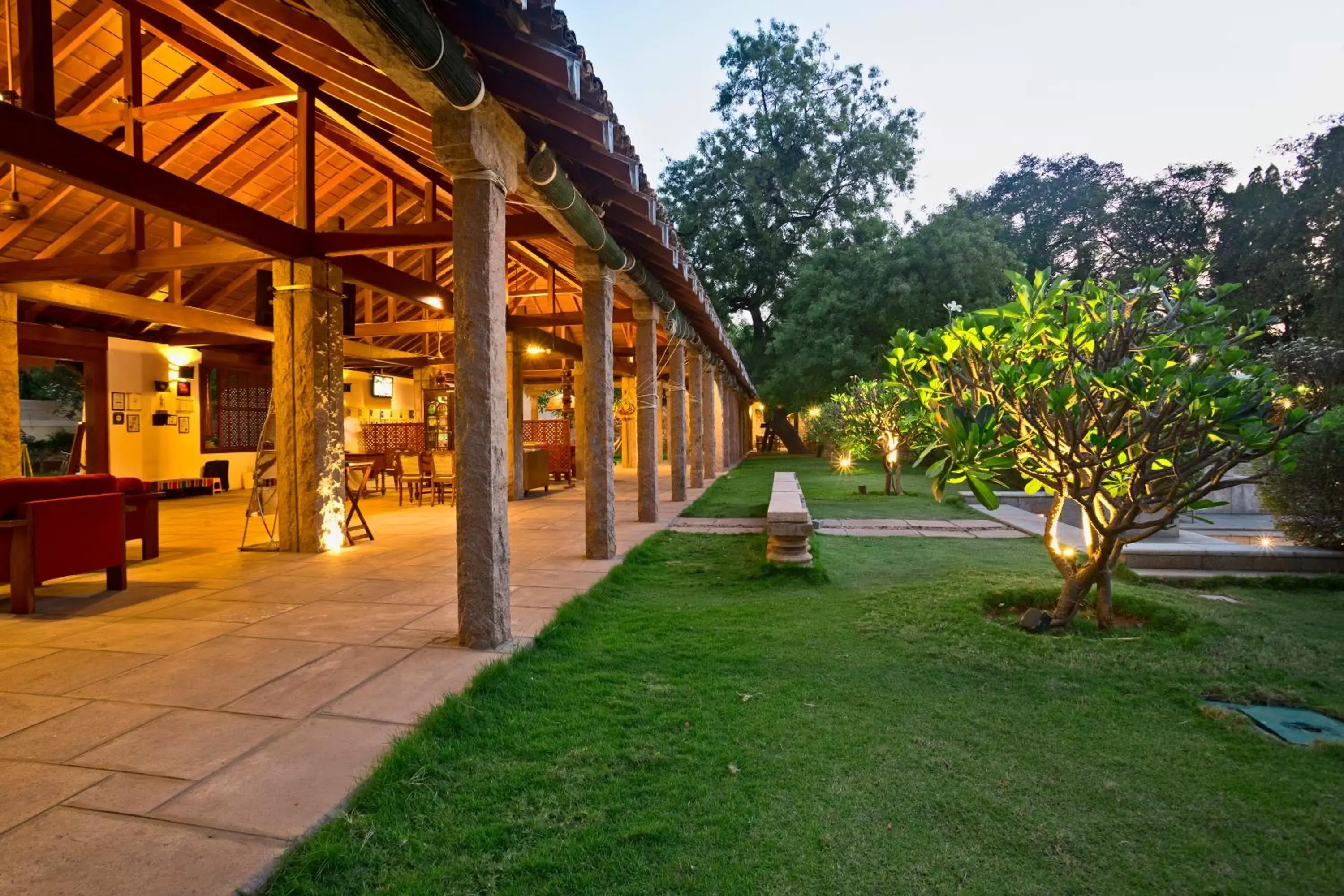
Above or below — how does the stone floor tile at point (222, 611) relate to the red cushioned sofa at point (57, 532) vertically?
below

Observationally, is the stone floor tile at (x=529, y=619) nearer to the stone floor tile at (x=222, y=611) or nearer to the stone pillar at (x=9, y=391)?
the stone floor tile at (x=222, y=611)

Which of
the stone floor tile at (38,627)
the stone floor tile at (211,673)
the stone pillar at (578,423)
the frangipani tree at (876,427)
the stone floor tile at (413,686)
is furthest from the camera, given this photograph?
the stone pillar at (578,423)

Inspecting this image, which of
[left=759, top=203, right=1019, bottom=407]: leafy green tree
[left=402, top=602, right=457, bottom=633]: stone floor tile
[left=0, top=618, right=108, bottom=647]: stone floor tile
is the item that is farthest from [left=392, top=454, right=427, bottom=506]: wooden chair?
[left=759, top=203, right=1019, bottom=407]: leafy green tree

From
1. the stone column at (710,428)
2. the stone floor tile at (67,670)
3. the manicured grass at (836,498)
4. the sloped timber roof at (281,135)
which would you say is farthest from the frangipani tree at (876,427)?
the stone floor tile at (67,670)

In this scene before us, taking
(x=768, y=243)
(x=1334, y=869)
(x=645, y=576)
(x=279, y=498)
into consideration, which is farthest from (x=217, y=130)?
(x=768, y=243)

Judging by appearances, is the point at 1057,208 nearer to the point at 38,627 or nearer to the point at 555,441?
the point at 555,441

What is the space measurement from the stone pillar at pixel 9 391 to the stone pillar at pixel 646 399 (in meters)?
6.34

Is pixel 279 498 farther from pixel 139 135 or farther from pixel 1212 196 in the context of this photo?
pixel 1212 196

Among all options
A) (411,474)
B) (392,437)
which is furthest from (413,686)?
(392,437)

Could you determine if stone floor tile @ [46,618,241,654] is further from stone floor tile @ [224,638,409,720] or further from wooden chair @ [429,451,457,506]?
wooden chair @ [429,451,457,506]

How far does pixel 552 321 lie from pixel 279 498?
511 centimetres

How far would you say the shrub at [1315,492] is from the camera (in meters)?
4.97

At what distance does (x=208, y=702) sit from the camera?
2.48 meters

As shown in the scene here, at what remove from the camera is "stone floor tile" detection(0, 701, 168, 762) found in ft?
6.81
